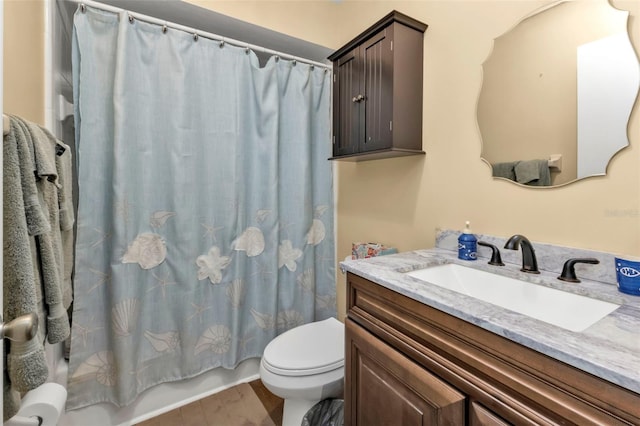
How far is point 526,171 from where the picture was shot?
3.53 feet

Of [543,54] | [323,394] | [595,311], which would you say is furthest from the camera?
[323,394]

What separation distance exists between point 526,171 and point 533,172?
0.02 metres

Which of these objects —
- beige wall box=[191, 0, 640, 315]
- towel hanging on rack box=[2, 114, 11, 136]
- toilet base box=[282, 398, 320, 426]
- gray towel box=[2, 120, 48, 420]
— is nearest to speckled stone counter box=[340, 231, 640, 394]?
beige wall box=[191, 0, 640, 315]

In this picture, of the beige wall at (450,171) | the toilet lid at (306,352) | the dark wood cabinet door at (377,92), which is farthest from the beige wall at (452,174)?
the toilet lid at (306,352)

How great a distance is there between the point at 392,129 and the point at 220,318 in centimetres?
144

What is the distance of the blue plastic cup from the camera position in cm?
76

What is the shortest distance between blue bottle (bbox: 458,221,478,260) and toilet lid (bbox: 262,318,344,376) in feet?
2.37

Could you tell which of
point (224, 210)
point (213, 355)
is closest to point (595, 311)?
point (224, 210)

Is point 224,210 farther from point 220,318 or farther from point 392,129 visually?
point 392,129

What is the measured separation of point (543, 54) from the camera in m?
1.03

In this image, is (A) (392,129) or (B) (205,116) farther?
(B) (205,116)

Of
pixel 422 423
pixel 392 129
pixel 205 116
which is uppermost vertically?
pixel 205 116

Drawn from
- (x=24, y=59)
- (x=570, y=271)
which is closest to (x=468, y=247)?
(x=570, y=271)

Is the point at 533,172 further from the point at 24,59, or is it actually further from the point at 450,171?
the point at 24,59
